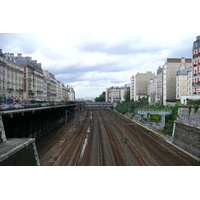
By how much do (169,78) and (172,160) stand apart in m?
49.9

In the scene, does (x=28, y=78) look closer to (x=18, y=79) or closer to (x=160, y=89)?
(x=18, y=79)

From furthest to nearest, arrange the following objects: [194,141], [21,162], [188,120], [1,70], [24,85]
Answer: [24,85]
[1,70]
[188,120]
[194,141]
[21,162]

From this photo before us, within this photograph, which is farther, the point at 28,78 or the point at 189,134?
the point at 28,78

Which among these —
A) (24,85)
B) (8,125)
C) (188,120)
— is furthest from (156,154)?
(24,85)

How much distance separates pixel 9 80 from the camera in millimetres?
42500

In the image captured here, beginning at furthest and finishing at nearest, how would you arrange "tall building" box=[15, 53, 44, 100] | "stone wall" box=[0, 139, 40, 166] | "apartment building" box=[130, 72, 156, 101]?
"apartment building" box=[130, 72, 156, 101], "tall building" box=[15, 53, 44, 100], "stone wall" box=[0, 139, 40, 166]

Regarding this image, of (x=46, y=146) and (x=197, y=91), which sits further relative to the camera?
(x=197, y=91)

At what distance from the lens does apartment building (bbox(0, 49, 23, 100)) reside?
39156 mm

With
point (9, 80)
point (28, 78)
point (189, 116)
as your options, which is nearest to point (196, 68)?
point (189, 116)

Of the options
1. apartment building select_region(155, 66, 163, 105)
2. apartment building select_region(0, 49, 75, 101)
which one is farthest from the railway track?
apartment building select_region(155, 66, 163, 105)

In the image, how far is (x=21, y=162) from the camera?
1402cm

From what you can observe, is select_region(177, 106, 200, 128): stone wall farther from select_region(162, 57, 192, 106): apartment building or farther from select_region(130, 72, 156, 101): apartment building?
select_region(130, 72, 156, 101): apartment building

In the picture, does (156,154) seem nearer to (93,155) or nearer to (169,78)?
(93,155)

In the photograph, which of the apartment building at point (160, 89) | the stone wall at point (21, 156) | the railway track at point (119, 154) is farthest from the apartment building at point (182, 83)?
the stone wall at point (21, 156)
